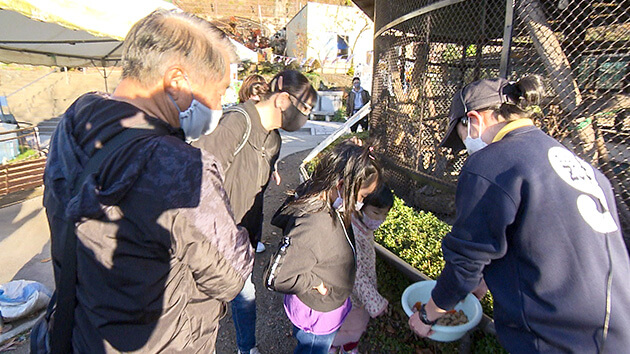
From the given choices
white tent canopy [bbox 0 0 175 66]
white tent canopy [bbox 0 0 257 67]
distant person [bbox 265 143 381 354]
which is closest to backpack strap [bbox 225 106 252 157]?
distant person [bbox 265 143 381 354]

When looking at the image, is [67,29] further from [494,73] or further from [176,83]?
[494,73]

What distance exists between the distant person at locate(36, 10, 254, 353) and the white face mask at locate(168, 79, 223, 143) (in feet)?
0.11

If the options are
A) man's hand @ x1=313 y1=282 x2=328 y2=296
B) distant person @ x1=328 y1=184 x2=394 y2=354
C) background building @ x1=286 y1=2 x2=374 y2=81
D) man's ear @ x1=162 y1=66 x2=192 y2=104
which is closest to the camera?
man's ear @ x1=162 y1=66 x2=192 y2=104

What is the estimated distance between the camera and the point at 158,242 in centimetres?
111

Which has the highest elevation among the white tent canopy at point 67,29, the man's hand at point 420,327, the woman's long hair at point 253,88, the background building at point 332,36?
the background building at point 332,36

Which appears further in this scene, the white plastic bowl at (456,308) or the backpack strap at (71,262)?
the white plastic bowl at (456,308)

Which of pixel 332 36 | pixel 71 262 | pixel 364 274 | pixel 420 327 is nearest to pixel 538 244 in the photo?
pixel 420 327

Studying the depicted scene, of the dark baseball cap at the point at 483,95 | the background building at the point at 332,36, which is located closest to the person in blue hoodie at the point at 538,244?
the dark baseball cap at the point at 483,95

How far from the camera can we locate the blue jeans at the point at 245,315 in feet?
8.52

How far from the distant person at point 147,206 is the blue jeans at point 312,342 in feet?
3.53

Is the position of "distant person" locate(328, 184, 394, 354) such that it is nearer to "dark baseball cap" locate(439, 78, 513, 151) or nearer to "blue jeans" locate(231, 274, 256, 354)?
"blue jeans" locate(231, 274, 256, 354)

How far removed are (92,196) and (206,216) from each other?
33 cm

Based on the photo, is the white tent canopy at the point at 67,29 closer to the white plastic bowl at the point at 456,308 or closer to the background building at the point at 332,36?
the white plastic bowl at the point at 456,308

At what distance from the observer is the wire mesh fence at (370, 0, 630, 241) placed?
303cm
